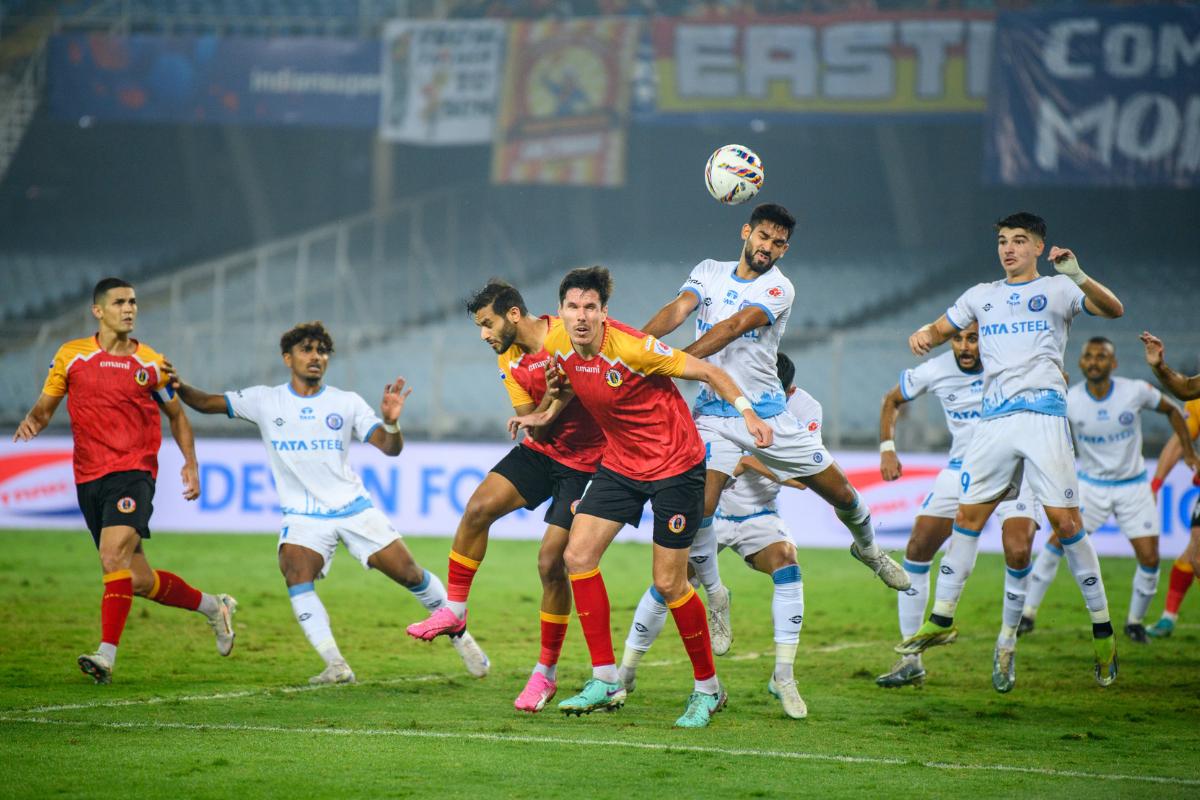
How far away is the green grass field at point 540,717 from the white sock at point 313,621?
0.27 metres

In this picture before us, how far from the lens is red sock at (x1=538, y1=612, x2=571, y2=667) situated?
8227 mm

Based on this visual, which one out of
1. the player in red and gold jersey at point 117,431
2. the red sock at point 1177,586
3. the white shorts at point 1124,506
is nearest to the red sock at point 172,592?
the player in red and gold jersey at point 117,431

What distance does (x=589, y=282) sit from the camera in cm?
745

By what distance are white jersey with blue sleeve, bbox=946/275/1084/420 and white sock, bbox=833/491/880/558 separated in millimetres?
983

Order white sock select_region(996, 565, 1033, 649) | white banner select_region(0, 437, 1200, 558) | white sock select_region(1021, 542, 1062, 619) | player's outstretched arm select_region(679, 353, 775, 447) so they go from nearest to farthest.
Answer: player's outstretched arm select_region(679, 353, 775, 447) → white sock select_region(996, 565, 1033, 649) → white sock select_region(1021, 542, 1062, 619) → white banner select_region(0, 437, 1200, 558)

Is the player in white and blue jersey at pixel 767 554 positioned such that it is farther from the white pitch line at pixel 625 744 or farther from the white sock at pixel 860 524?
the white pitch line at pixel 625 744

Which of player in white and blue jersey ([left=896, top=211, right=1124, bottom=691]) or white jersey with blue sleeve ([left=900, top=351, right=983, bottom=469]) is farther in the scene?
white jersey with blue sleeve ([left=900, top=351, right=983, bottom=469])

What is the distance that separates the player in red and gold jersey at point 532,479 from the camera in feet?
27.1

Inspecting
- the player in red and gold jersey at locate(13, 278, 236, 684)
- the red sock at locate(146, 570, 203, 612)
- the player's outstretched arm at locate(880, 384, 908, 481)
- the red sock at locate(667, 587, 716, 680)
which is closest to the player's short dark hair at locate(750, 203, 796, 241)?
the player's outstretched arm at locate(880, 384, 908, 481)

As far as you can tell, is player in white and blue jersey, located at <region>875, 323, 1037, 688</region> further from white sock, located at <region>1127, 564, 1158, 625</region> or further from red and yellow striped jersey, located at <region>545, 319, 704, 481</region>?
white sock, located at <region>1127, 564, 1158, 625</region>

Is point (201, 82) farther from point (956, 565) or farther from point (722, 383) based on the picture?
point (722, 383)

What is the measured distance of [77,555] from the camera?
16.4m

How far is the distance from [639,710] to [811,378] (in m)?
12.2

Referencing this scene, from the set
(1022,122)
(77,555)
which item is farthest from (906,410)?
(77,555)
